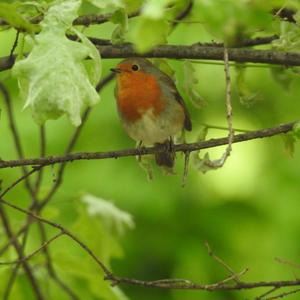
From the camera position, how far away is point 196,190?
18.1ft

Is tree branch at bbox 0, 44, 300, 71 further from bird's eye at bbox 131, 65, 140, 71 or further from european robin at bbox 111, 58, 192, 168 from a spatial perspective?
bird's eye at bbox 131, 65, 140, 71

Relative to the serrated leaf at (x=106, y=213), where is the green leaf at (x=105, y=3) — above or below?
above

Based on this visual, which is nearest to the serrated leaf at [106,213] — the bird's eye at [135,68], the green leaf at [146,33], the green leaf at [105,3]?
the bird's eye at [135,68]

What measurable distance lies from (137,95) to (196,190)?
2.27 metres

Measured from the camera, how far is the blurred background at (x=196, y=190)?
5.12 metres

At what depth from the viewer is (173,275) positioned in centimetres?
561

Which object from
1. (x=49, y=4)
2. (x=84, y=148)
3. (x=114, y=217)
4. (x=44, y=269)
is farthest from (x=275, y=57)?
(x=84, y=148)

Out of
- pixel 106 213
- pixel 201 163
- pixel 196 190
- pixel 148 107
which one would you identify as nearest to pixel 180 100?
pixel 148 107

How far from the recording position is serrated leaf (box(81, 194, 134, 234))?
290 centimetres

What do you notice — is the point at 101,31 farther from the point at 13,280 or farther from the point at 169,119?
the point at 13,280

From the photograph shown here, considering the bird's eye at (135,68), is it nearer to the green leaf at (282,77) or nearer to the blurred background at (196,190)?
the green leaf at (282,77)

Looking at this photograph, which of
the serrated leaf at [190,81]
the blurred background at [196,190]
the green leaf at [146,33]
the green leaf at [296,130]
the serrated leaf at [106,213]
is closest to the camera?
the green leaf at [146,33]

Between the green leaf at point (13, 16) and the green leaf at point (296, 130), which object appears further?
the green leaf at point (296, 130)

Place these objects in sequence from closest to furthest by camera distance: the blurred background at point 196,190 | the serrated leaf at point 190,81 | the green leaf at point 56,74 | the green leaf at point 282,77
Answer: the green leaf at point 56,74
the serrated leaf at point 190,81
the green leaf at point 282,77
the blurred background at point 196,190
